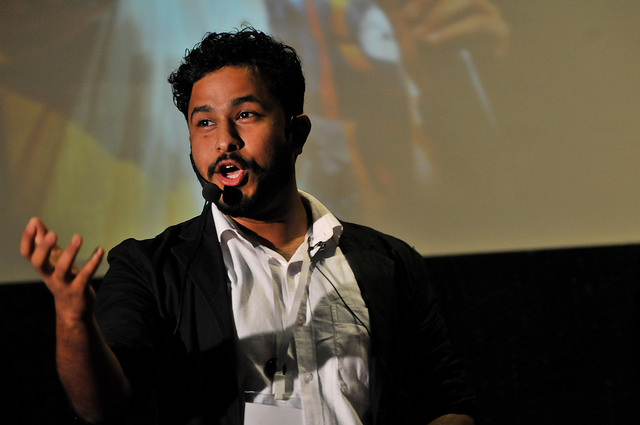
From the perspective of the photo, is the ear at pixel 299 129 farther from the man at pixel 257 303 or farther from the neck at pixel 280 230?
the neck at pixel 280 230

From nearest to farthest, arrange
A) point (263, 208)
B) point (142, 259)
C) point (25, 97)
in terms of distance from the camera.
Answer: point (142, 259)
point (263, 208)
point (25, 97)

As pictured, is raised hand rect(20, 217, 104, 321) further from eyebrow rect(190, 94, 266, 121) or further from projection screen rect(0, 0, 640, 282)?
projection screen rect(0, 0, 640, 282)

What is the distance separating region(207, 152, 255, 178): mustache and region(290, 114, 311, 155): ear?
0.18m

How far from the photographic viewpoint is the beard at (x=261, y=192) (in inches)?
62.2

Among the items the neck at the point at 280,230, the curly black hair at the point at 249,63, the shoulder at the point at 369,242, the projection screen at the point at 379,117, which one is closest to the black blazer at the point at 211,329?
the shoulder at the point at 369,242

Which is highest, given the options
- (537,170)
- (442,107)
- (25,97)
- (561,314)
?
(25,97)

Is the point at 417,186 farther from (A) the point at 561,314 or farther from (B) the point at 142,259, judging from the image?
(B) the point at 142,259

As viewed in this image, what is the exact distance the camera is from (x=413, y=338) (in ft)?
5.65

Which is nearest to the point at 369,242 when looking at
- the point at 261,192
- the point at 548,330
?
the point at 261,192

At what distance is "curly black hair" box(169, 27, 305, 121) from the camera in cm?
166

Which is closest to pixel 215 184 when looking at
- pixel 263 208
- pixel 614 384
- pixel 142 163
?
pixel 263 208

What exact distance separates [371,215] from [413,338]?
92 cm

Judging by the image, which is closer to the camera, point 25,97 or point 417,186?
point 25,97

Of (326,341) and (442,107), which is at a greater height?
(442,107)
